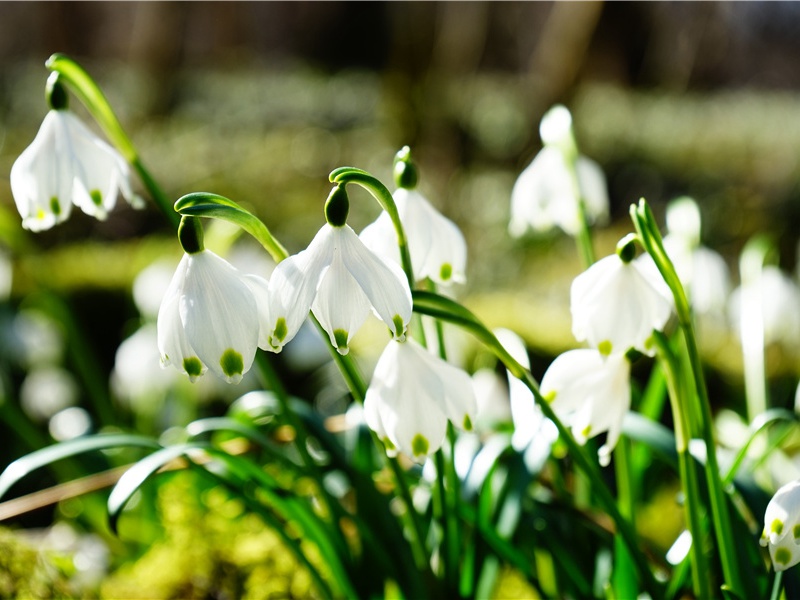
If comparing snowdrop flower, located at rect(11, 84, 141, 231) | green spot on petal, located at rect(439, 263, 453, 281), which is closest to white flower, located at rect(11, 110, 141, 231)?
snowdrop flower, located at rect(11, 84, 141, 231)

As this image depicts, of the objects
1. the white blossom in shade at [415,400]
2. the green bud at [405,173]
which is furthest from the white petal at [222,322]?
the green bud at [405,173]

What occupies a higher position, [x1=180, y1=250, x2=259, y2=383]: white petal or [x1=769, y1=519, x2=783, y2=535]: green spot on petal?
[x1=180, y1=250, x2=259, y2=383]: white petal

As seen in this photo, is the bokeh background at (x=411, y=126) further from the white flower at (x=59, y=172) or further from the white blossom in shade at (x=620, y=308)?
the white blossom in shade at (x=620, y=308)

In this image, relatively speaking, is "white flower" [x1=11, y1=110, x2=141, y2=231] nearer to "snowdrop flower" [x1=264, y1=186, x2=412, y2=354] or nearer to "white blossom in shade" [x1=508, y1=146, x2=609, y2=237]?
"snowdrop flower" [x1=264, y1=186, x2=412, y2=354]

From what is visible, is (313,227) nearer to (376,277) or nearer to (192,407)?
(192,407)

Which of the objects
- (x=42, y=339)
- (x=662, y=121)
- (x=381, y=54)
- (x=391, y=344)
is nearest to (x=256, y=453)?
(x=42, y=339)
